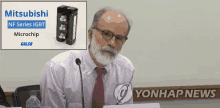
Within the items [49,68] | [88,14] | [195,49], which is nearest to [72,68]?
[49,68]

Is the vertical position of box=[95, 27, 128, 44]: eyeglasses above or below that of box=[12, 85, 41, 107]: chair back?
above

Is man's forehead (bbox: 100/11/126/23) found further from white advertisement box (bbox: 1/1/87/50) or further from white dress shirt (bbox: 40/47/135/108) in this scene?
white advertisement box (bbox: 1/1/87/50)

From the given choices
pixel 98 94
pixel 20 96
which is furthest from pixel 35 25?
pixel 98 94

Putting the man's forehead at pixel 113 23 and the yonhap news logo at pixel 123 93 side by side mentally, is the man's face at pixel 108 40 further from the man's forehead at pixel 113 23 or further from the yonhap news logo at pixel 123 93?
the yonhap news logo at pixel 123 93

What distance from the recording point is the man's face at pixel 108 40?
125 cm

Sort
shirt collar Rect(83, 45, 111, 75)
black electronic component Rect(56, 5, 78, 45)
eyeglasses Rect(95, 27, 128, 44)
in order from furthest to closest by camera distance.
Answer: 1. black electronic component Rect(56, 5, 78, 45)
2. shirt collar Rect(83, 45, 111, 75)
3. eyeglasses Rect(95, 27, 128, 44)

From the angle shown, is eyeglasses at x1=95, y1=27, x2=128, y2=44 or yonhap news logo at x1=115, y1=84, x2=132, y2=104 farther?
yonhap news logo at x1=115, y1=84, x2=132, y2=104

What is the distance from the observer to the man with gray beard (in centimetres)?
127

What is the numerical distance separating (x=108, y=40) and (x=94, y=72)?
266 millimetres

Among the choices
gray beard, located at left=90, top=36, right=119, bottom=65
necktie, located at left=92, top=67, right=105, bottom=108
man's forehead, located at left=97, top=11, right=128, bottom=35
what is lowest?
necktie, located at left=92, top=67, right=105, bottom=108

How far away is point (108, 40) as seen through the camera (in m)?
1.25

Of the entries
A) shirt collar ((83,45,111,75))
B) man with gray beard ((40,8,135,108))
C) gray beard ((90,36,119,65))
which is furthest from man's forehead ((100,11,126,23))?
shirt collar ((83,45,111,75))

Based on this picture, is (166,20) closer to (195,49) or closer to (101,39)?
(195,49)

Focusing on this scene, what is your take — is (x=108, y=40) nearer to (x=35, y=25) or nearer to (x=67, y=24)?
(x=67, y=24)
